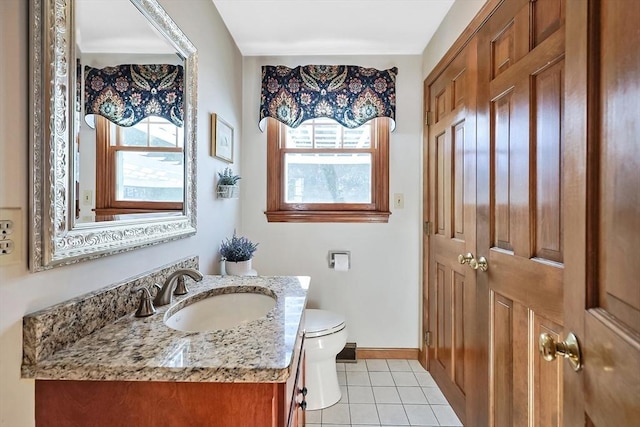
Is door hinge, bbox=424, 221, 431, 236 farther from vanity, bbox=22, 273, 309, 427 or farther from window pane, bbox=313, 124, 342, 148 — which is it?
vanity, bbox=22, 273, 309, 427

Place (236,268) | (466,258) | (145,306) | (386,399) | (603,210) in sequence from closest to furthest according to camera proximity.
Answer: (603,210), (145,306), (466,258), (236,268), (386,399)

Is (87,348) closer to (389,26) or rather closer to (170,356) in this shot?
(170,356)

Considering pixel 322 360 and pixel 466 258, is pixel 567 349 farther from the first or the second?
pixel 322 360

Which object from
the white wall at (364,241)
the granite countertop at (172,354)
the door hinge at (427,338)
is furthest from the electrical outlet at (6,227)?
the door hinge at (427,338)

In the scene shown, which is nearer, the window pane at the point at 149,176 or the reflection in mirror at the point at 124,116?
the reflection in mirror at the point at 124,116

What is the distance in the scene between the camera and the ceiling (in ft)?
5.84

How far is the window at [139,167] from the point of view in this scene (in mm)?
925

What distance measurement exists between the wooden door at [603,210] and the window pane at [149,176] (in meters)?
1.20

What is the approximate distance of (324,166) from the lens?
93.8 inches

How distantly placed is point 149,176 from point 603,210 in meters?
1.29

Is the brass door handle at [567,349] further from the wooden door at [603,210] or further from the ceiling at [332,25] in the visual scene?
the ceiling at [332,25]

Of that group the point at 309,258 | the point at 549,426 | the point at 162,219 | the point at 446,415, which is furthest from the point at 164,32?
the point at 446,415

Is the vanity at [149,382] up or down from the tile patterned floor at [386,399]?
up

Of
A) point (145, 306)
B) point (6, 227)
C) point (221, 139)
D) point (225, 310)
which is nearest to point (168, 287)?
point (145, 306)
